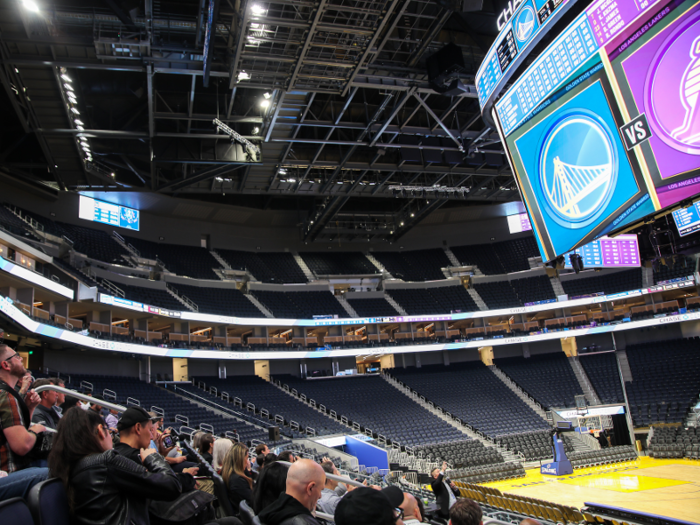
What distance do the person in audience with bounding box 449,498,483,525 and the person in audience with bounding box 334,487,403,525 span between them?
170 centimetres

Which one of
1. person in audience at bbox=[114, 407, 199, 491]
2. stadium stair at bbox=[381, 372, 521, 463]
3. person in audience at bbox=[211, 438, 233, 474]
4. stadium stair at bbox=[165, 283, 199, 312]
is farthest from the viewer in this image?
stadium stair at bbox=[165, 283, 199, 312]

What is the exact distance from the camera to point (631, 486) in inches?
703

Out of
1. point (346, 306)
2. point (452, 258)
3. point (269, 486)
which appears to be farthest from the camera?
point (452, 258)

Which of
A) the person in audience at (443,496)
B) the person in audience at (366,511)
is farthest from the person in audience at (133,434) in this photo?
the person in audience at (443,496)

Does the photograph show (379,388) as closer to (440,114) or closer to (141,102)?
(440,114)

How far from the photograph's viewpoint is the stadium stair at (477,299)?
3688 centimetres

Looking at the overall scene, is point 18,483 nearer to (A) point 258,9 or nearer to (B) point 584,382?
(A) point 258,9

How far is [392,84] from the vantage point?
60.8 ft

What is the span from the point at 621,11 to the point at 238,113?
56.5 feet

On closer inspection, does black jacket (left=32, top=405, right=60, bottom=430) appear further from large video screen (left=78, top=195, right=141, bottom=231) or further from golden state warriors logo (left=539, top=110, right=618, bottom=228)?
large video screen (left=78, top=195, right=141, bottom=231)

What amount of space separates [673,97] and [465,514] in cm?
541

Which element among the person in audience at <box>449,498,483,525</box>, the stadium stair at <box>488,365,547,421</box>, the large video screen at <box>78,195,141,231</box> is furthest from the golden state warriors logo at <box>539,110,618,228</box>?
the large video screen at <box>78,195,141,231</box>

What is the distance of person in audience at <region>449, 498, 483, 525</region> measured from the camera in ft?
11.8

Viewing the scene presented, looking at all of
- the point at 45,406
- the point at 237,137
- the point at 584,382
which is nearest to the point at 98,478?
the point at 45,406
